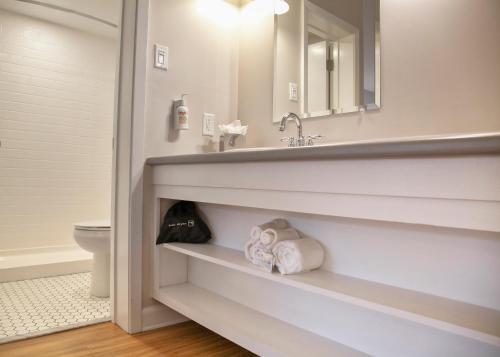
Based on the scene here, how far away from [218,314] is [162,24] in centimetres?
145

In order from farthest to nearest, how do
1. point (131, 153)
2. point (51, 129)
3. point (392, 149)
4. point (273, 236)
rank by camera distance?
point (51, 129) < point (131, 153) < point (273, 236) < point (392, 149)

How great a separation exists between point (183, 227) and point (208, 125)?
605 mm

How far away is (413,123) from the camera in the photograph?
4.58 feet

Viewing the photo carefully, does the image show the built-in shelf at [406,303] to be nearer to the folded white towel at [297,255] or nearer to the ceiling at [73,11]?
the folded white towel at [297,255]

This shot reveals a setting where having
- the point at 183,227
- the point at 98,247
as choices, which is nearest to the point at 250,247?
the point at 183,227

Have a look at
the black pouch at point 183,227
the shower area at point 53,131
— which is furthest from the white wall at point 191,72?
the shower area at point 53,131

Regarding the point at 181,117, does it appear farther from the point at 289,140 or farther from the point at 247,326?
the point at 247,326

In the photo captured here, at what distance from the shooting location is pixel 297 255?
1252 millimetres

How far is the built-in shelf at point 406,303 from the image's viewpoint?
84 cm

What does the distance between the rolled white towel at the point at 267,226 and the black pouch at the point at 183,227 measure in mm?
474

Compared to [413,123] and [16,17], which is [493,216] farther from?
[16,17]

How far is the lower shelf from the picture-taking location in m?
1.25

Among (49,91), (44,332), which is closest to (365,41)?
(44,332)

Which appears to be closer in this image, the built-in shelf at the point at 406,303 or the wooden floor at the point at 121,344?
the built-in shelf at the point at 406,303
